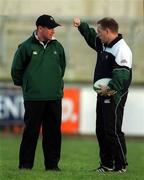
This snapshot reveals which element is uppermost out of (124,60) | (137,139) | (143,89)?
(124,60)

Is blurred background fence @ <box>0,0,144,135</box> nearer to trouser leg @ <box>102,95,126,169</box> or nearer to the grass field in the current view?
the grass field

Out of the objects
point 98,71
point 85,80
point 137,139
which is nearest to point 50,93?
point 98,71

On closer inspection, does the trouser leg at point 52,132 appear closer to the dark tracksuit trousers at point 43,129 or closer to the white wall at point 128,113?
the dark tracksuit trousers at point 43,129

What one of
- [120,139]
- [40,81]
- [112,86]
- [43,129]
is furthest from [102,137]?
[40,81]

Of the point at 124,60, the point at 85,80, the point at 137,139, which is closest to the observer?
→ the point at 124,60

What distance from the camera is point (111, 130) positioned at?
405 inches

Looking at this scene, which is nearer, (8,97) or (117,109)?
(117,109)

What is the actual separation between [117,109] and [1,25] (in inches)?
689

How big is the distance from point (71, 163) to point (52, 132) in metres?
2.66

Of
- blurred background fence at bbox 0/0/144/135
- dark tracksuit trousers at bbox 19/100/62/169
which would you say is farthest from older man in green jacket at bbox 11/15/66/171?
blurred background fence at bbox 0/0/144/135

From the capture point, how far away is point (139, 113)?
24031mm

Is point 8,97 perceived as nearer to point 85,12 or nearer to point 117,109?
point 85,12

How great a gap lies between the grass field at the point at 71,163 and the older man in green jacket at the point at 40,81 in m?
0.47

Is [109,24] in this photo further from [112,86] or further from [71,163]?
[71,163]
